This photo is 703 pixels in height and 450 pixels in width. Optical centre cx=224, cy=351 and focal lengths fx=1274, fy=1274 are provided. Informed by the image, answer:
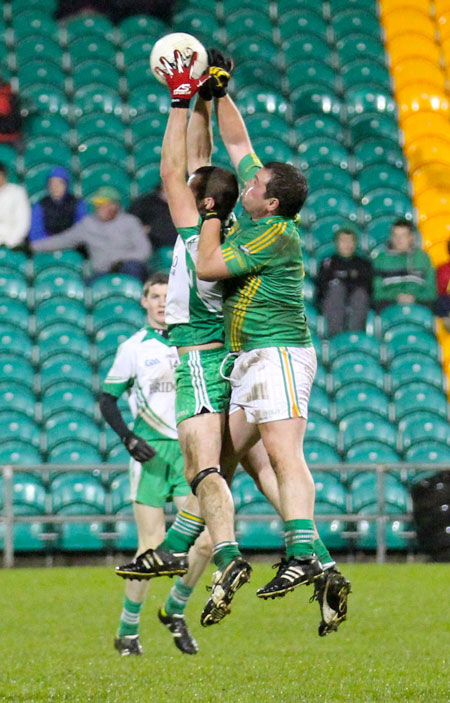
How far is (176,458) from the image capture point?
7.89 metres

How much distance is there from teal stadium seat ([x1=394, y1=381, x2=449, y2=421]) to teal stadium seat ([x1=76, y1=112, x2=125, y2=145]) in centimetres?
488

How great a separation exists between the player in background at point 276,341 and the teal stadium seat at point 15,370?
7.21 meters

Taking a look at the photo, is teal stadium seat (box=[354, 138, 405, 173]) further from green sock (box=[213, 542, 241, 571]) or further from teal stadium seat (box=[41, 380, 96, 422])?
green sock (box=[213, 542, 241, 571])

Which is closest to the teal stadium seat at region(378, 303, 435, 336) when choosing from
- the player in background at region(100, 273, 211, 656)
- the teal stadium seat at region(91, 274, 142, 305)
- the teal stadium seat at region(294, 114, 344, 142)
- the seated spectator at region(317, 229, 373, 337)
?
the seated spectator at region(317, 229, 373, 337)

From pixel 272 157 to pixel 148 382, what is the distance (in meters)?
7.29

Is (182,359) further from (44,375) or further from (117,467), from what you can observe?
(44,375)

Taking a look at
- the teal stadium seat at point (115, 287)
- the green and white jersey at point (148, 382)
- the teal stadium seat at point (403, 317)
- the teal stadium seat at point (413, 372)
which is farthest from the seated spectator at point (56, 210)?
the green and white jersey at point (148, 382)

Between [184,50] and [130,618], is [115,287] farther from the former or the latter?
[184,50]

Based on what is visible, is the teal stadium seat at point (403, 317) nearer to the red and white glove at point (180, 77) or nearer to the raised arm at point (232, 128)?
the raised arm at point (232, 128)

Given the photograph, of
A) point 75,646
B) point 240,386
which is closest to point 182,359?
point 240,386

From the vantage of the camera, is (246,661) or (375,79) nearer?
(246,661)

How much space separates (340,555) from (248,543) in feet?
3.01

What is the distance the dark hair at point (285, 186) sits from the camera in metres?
5.47

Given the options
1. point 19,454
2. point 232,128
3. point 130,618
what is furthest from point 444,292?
point 232,128
